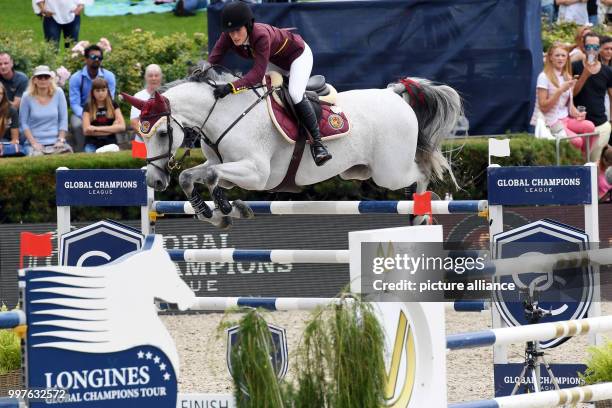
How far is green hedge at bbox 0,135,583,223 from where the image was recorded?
30.3 ft

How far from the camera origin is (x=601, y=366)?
16.2ft

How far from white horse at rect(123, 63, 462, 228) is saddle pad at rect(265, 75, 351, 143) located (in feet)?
0.16

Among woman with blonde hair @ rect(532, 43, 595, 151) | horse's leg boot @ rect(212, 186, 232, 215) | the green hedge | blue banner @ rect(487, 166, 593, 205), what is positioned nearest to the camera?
blue banner @ rect(487, 166, 593, 205)

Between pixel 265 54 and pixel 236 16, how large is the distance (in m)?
0.26

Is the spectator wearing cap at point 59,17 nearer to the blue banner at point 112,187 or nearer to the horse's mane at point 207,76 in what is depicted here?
the horse's mane at point 207,76

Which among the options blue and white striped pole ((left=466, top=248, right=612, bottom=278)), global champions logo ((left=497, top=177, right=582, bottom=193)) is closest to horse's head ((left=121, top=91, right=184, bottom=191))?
global champions logo ((left=497, top=177, right=582, bottom=193))

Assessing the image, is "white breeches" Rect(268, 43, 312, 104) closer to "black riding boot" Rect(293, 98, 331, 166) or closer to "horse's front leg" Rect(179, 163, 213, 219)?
"black riding boot" Rect(293, 98, 331, 166)

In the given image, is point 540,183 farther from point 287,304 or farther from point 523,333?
point 523,333

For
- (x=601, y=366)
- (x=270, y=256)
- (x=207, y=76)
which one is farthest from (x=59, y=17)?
(x=601, y=366)

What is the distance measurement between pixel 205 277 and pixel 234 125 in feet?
8.70

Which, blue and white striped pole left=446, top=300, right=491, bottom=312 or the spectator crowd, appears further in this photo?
the spectator crowd

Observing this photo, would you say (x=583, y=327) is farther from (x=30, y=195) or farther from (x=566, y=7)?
(x=566, y=7)

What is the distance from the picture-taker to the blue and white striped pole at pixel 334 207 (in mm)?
5996

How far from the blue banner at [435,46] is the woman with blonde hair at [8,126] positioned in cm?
254
